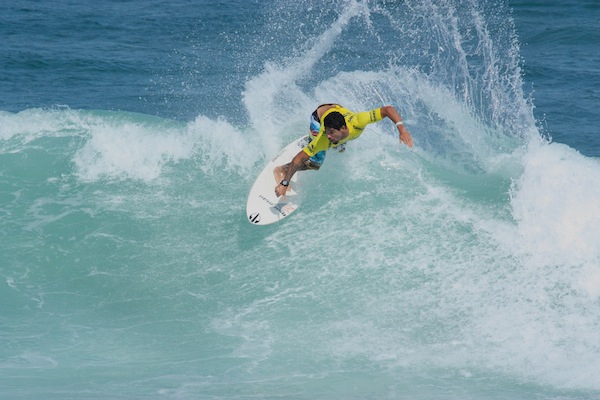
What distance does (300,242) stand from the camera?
37.7ft

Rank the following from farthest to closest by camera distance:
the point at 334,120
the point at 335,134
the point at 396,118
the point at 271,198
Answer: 1. the point at 271,198
2. the point at 335,134
3. the point at 334,120
4. the point at 396,118

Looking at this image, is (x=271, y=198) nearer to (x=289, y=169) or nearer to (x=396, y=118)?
(x=289, y=169)

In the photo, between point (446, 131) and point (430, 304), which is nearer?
point (430, 304)

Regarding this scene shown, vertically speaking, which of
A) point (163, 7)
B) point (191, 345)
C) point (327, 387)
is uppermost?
point (163, 7)

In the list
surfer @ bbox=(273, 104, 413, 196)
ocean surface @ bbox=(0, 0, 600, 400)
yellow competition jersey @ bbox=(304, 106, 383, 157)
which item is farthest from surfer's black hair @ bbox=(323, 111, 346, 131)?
ocean surface @ bbox=(0, 0, 600, 400)

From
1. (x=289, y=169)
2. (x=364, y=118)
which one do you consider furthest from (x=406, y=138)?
(x=289, y=169)

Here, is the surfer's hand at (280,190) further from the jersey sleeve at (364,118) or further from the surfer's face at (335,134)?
the jersey sleeve at (364,118)

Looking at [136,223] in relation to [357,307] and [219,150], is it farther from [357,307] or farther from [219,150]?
[357,307]

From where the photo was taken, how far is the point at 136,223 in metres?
12.1

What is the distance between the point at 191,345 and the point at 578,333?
4.37 m

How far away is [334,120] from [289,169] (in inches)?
45.3

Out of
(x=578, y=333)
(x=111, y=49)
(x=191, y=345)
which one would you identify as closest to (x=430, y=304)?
(x=578, y=333)

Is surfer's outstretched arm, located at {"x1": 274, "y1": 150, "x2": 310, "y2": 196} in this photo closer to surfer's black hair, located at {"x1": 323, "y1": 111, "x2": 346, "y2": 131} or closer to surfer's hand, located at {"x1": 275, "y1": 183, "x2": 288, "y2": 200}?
surfer's hand, located at {"x1": 275, "y1": 183, "x2": 288, "y2": 200}

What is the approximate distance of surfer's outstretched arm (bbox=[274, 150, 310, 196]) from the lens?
11.3 meters
